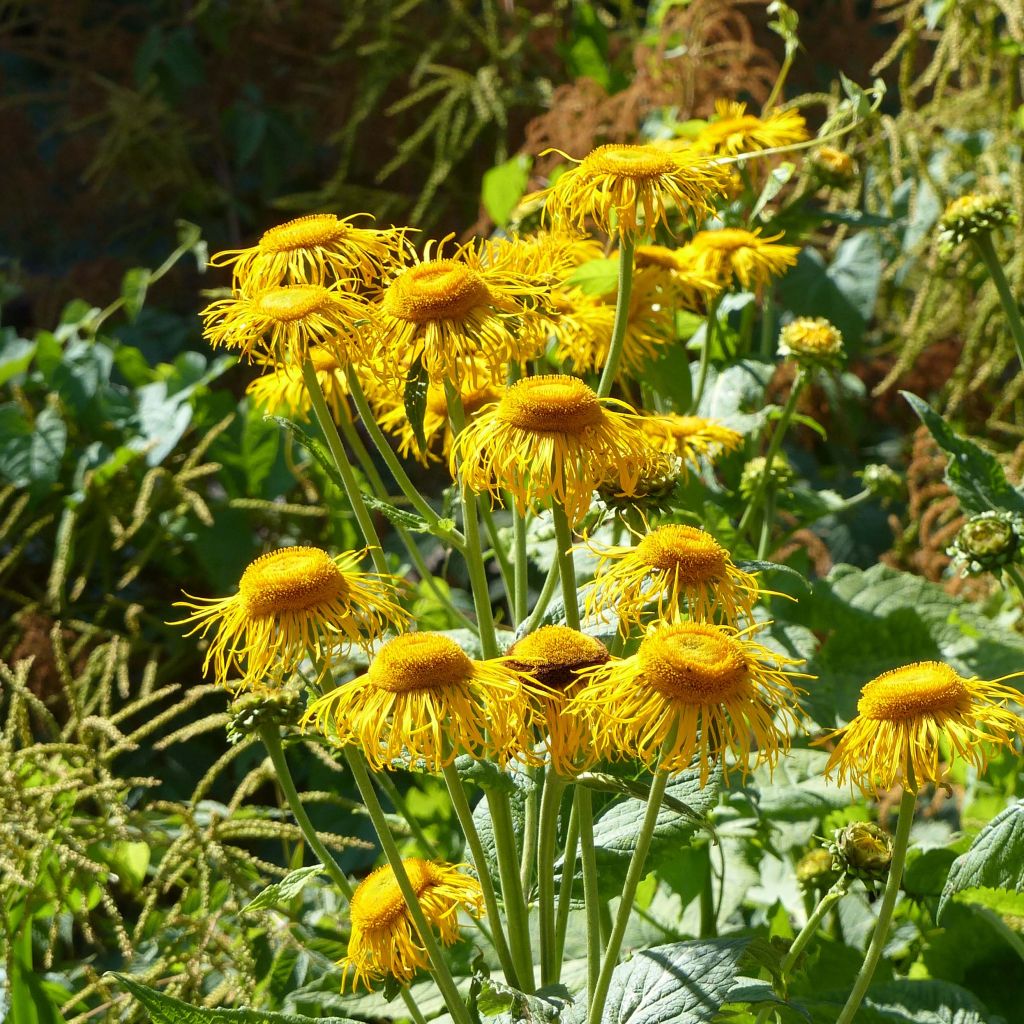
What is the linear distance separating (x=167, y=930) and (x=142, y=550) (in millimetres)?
808

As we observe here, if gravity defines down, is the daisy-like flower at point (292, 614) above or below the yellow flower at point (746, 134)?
below

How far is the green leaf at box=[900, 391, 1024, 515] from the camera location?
38.1 inches

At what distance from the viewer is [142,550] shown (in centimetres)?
184

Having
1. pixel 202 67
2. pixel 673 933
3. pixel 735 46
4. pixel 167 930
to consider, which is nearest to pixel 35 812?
pixel 167 930

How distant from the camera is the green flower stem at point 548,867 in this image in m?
0.67

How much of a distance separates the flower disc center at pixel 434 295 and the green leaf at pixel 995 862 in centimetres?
43

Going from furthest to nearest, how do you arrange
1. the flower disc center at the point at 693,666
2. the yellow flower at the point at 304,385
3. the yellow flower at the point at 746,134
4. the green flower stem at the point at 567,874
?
the yellow flower at the point at 746,134, the yellow flower at the point at 304,385, the green flower stem at the point at 567,874, the flower disc center at the point at 693,666

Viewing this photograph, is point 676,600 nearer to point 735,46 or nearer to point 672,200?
point 672,200

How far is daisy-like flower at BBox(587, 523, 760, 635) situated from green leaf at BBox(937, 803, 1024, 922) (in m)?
0.21

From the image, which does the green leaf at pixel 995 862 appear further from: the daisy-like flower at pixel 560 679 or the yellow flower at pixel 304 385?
the yellow flower at pixel 304 385

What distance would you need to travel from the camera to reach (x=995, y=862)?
28.3 inches

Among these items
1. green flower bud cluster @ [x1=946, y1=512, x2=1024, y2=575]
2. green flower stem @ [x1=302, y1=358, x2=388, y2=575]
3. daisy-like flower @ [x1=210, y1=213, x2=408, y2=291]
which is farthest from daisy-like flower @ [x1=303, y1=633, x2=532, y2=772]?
green flower bud cluster @ [x1=946, y1=512, x2=1024, y2=575]

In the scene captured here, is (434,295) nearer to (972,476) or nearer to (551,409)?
(551,409)

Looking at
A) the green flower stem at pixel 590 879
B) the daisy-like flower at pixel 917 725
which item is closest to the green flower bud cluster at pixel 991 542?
the daisy-like flower at pixel 917 725
